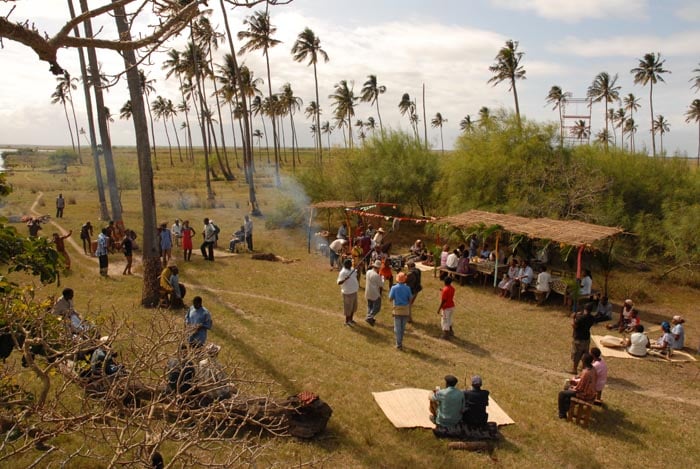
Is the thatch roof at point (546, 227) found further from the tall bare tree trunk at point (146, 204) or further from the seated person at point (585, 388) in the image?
the tall bare tree trunk at point (146, 204)

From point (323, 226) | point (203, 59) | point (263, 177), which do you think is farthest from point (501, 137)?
point (263, 177)

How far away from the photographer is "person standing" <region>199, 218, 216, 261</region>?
60.2ft

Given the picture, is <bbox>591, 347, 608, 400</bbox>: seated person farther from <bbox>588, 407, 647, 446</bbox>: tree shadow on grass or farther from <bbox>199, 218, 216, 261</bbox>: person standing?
<bbox>199, 218, 216, 261</bbox>: person standing

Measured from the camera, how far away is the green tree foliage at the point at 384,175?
91.1 feet

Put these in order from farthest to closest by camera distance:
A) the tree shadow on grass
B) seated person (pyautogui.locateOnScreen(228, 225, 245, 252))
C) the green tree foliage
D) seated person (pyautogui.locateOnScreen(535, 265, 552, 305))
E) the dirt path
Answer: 1. the green tree foliage
2. seated person (pyautogui.locateOnScreen(228, 225, 245, 252))
3. seated person (pyautogui.locateOnScreen(535, 265, 552, 305))
4. the dirt path
5. the tree shadow on grass

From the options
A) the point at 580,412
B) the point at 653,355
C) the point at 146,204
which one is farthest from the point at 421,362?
the point at 146,204

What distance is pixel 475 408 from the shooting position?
24.0 ft

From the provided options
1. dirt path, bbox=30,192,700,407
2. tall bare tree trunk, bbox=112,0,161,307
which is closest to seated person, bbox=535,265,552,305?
dirt path, bbox=30,192,700,407

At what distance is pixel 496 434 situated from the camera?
735 centimetres

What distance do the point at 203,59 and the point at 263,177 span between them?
21372 millimetres

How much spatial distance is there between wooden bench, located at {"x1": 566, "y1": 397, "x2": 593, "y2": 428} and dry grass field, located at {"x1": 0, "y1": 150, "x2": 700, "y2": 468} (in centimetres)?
15

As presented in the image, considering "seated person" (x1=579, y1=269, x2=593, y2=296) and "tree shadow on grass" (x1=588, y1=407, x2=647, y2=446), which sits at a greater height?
"seated person" (x1=579, y1=269, x2=593, y2=296)

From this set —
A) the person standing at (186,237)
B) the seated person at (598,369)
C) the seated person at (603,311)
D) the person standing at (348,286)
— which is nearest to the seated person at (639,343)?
the seated person at (603,311)

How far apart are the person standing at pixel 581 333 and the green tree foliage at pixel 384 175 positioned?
17973 mm
